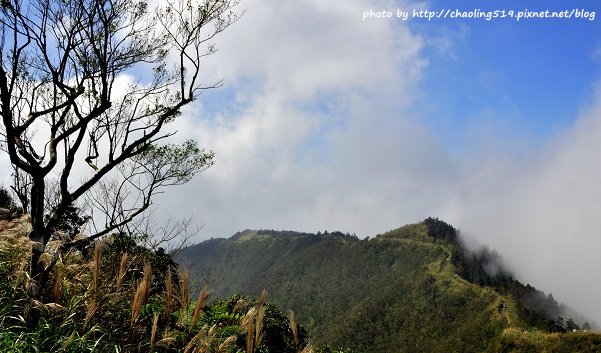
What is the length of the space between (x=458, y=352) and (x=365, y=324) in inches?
1215

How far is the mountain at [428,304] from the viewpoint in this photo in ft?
283

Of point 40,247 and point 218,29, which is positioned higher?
point 218,29

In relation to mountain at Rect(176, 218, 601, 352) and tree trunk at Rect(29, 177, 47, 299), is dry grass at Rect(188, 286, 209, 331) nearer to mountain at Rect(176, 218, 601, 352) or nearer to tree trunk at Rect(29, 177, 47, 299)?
tree trunk at Rect(29, 177, 47, 299)

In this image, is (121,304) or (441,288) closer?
(121,304)

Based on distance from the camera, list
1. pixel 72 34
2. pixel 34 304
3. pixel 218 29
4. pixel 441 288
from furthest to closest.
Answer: pixel 441 288 → pixel 218 29 → pixel 72 34 → pixel 34 304

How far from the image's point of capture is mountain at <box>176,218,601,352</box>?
86.1m

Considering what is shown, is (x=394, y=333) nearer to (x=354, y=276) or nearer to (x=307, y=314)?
(x=307, y=314)

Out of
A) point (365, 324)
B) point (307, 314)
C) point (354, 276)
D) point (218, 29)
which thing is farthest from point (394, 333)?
point (218, 29)

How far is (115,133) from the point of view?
10211 mm

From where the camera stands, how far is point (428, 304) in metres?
122

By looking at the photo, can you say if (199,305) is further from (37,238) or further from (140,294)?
(37,238)

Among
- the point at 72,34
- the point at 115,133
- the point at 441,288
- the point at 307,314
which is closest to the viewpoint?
the point at 72,34

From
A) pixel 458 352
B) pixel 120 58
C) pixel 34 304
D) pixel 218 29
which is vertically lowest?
pixel 458 352

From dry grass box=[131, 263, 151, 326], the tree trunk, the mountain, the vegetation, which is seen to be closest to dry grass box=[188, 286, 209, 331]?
the vegetation
